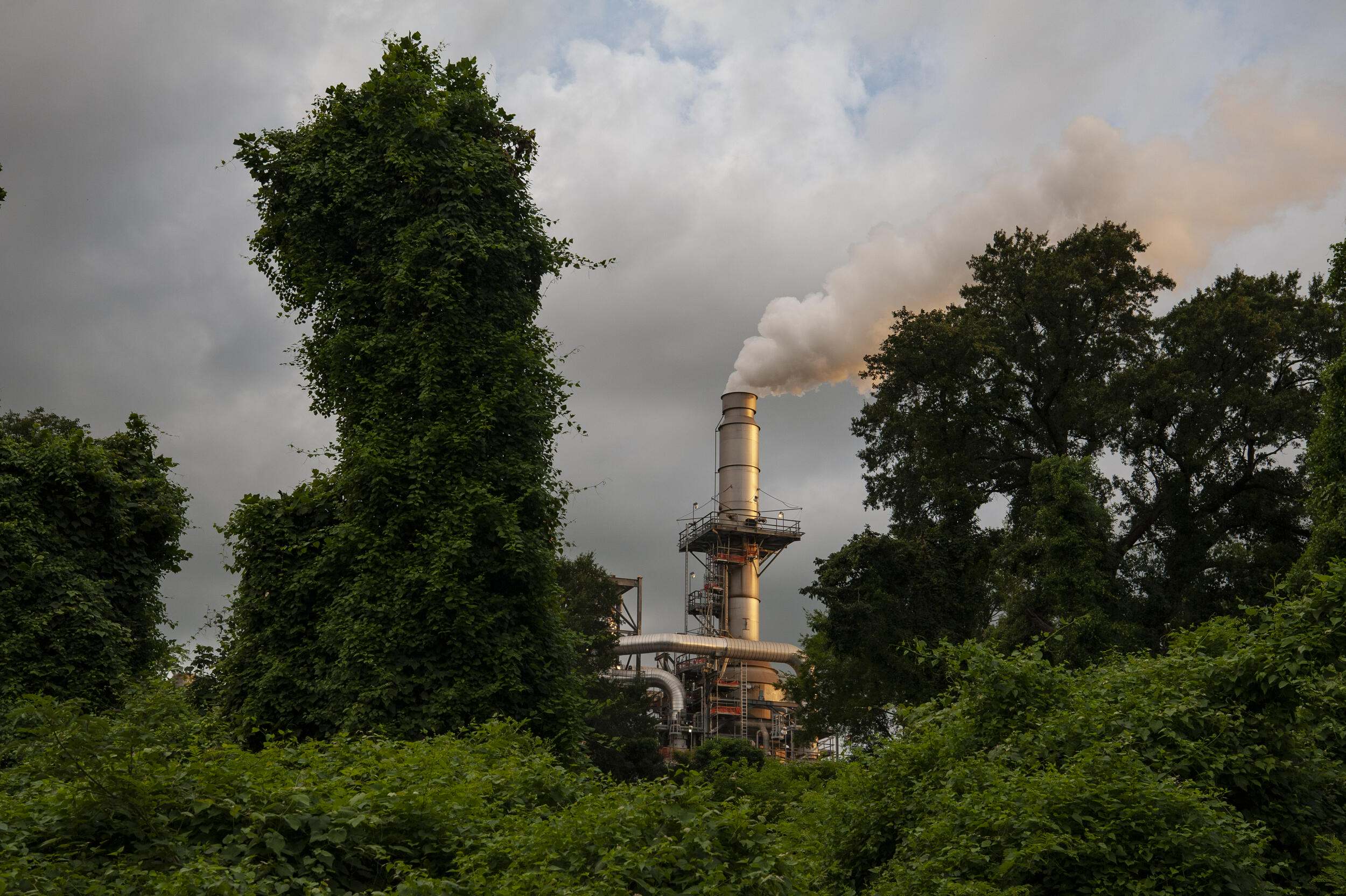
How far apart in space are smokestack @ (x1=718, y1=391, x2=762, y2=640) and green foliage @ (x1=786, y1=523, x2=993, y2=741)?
17.7 meters

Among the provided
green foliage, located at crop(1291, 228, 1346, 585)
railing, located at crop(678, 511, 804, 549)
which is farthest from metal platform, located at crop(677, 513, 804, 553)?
green foliage, located at crop(1291, 228, 1346, 585)

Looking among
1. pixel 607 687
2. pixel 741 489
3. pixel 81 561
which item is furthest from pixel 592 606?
pixel 81 561

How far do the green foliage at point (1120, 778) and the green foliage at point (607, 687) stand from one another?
25.8m

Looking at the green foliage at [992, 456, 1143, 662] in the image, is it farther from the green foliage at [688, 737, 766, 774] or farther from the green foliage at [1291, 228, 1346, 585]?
the green foliage at [688, 737, 766, 774]

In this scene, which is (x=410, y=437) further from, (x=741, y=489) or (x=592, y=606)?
(x=741, y=489)

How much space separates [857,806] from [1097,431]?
23.0 meters

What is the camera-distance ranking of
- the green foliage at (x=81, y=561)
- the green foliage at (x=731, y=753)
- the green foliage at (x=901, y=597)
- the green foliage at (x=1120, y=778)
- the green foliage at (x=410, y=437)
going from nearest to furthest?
the green foliage at (x=1120, y=778)
the green foliage at (x=410, y=437)
the green foliage at (x=81, y=561)
the green foliage at (x=901, y=597)
the green foliage at (x=731, y=753)

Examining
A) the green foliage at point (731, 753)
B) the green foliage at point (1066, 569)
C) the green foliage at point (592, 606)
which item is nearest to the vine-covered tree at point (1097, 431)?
the green foliage at point (1066, 569)

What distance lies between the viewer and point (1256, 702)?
10312mm

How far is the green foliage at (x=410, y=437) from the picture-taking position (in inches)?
643

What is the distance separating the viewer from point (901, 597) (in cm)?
3130

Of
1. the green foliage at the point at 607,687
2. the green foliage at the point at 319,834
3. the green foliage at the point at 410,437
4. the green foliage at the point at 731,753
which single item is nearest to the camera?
the green foliage at the point at 319,834

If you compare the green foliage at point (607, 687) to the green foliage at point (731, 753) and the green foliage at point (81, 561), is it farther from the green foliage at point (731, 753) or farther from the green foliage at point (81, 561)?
the green foliage at point (81, 561)

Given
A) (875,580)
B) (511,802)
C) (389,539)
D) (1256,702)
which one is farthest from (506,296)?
(875,580)
